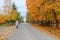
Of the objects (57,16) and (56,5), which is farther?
(57,16)

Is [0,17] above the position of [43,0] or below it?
below

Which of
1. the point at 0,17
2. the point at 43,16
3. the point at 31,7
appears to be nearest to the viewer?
the point at 43,16

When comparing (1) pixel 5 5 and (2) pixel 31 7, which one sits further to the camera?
(1) pixel 5 5

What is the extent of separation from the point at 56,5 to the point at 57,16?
4880 millimetres

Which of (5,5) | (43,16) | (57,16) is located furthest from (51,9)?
(5,5)

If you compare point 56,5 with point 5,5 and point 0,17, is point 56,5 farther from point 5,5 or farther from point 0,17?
point 5,5

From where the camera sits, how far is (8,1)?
76.2 m

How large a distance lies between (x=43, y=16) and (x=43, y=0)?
9.73m

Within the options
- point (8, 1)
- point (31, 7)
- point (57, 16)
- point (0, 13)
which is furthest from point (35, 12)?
point (8, 1)

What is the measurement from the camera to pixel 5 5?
74.4 m

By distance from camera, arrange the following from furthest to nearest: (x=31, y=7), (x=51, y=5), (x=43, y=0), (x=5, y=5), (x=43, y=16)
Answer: (x=5, y=5) → (x=31, y=7) → (x=43, y=16) → (x=43, y=0) → (x=51, y=5)

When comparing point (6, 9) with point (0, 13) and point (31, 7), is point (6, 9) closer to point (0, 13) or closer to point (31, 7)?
point (0, 13)

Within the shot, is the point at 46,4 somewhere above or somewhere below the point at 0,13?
above

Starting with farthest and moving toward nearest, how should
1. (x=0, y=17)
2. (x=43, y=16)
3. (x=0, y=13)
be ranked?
(x=0, y=13), (x=0, y=17), (x=43, y=16)
